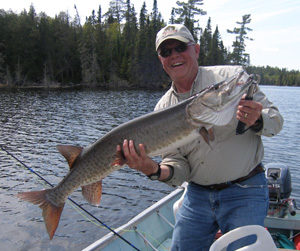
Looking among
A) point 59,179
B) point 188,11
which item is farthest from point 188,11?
point 59,179

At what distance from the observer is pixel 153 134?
8.63 ft

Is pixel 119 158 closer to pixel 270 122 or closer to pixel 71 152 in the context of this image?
pixel 71 152

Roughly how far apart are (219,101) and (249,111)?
1.02 ft

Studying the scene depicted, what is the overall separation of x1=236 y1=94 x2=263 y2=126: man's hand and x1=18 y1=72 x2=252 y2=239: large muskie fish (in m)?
0.16

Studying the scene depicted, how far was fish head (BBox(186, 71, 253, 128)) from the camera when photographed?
2404mm

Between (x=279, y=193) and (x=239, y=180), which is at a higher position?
(x=239, y=180)

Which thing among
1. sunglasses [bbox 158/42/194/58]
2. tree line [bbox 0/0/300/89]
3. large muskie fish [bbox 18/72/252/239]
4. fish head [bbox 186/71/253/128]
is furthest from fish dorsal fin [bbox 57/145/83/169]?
tree line [bbox 0/0/300/89]

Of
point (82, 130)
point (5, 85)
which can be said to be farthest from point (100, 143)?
point (5, 85)

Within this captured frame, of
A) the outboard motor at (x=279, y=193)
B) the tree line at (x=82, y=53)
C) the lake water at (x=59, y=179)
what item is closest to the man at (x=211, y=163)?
the outboard motor at (x=279, y=193)

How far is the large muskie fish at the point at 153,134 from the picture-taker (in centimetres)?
246

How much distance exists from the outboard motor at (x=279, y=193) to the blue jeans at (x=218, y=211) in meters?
2.35

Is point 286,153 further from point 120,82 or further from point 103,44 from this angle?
point 103,44

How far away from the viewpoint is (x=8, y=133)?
54.8 ft

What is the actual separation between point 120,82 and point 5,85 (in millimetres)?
20516
